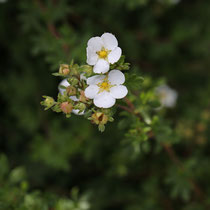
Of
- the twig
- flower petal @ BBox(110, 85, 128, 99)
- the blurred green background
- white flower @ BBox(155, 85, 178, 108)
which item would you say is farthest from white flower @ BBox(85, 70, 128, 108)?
white flower @ BBox(155, 85, 178, 108)

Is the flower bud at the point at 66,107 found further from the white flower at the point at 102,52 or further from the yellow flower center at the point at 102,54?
the yellow flower center at the point at 102,54

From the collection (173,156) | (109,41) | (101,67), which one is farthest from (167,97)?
(101,67)

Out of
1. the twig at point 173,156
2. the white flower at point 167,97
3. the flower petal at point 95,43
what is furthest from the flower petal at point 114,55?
the white flower at point 167,97

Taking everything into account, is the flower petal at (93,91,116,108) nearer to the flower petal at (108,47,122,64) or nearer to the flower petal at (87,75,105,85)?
the flower petal at (87,75,105,85)

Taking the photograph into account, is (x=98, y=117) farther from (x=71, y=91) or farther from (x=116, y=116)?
(x=116, y=116)

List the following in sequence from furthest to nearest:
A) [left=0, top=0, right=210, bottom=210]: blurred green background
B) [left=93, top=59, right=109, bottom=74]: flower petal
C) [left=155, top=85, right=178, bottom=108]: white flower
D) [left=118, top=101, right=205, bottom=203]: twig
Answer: [left=155, top=85, right=178, bottom=108]: white flower, [left=0, top=0, right=210, bottom=210]: blurred green background, [left=118, top=101, right=205, bottom=203]: twig, [left=93, top=59, right=109, bottom=74]: flower petal

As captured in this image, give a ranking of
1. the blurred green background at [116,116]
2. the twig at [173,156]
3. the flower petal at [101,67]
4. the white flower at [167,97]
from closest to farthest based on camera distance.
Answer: the flower petal at [101,67], the twig at [173,156], the blurred green background at [116,116], the white flower at [167,97]

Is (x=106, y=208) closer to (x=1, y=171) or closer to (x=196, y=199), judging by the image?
(x=196, y=199)
